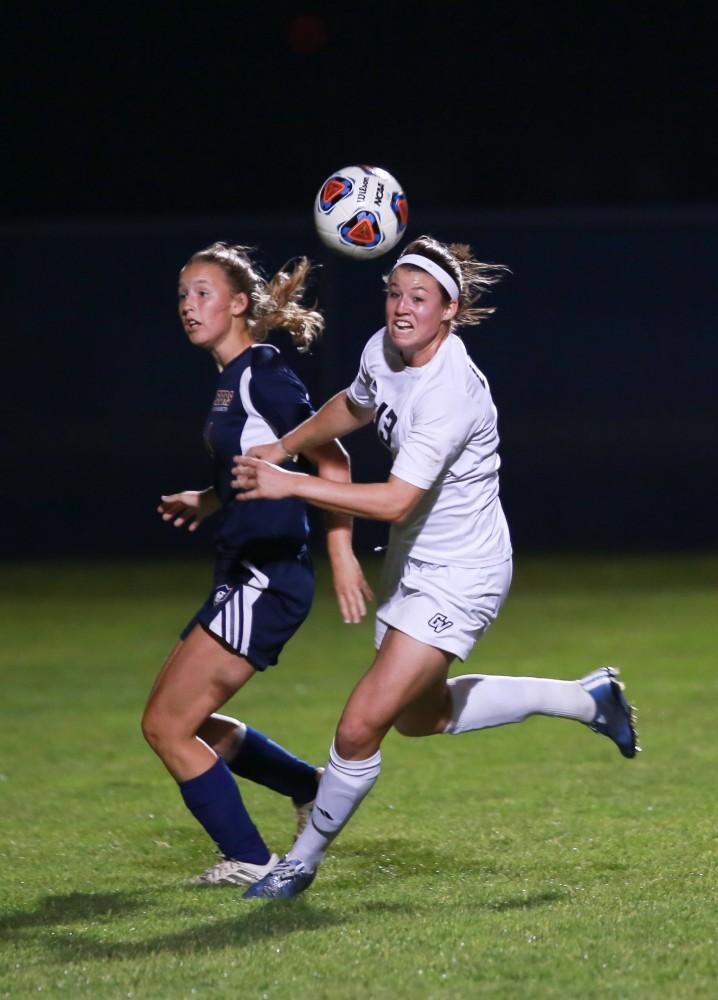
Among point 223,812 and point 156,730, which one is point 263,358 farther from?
point 223,812

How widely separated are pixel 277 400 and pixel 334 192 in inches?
29.0

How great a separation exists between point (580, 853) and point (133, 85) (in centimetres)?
1630

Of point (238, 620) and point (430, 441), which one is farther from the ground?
point (430, 441)

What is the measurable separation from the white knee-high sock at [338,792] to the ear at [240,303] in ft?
4.36

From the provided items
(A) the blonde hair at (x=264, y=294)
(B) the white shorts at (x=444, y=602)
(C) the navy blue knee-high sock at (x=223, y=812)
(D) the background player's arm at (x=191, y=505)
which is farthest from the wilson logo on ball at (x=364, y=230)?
(C) the navy blue knee-high sock at (x=223, y=812)

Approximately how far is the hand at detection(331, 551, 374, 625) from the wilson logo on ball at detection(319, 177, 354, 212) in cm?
116

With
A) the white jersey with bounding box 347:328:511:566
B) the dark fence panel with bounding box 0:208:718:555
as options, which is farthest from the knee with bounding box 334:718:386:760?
the dark fence panel with bounding box 0:208:718:555

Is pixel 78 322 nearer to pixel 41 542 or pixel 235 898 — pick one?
pixel 41 542

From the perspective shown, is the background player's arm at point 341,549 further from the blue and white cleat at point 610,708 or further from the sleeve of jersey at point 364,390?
the blue and white cleat at point 610,708

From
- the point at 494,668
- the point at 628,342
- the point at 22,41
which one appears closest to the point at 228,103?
the point at 22,41

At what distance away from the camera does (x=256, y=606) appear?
4.38 meters

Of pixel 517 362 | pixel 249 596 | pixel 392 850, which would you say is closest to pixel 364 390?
pixel 249 596

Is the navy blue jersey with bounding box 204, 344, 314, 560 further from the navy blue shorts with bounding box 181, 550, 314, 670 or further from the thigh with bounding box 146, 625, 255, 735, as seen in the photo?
the thigh with bounding box 146, 625, 255, 735

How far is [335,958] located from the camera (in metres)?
3.66
